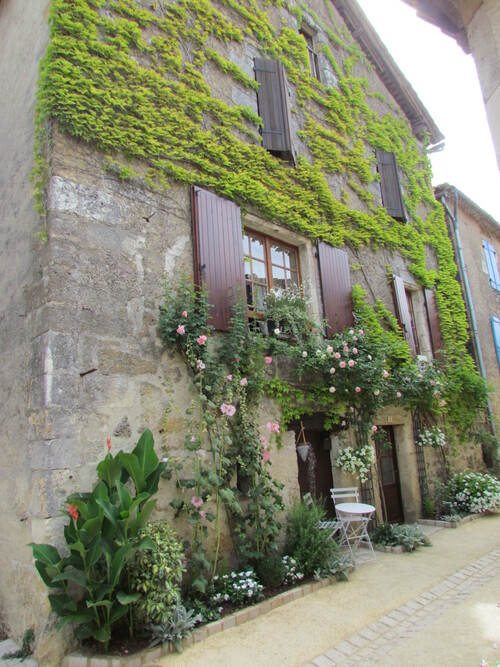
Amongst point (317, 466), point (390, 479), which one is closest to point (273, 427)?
point (317, 466)

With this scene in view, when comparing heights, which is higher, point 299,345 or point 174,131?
point 174,131

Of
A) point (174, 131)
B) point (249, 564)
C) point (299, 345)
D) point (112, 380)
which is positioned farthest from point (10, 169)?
point (249, 564)

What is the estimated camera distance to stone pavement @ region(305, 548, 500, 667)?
120 inches

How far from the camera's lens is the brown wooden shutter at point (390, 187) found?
27.9ft

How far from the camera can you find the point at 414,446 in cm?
725

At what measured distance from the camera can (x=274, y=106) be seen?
20.8 feet

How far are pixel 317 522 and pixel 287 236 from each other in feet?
11.6

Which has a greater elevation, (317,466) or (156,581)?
(317,466)

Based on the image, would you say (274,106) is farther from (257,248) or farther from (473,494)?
(473,494)

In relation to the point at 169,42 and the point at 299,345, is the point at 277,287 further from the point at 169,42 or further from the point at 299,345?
the point at 169,42

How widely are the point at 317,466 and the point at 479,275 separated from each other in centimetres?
707

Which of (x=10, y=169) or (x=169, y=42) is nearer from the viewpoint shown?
(x=10, y=169)

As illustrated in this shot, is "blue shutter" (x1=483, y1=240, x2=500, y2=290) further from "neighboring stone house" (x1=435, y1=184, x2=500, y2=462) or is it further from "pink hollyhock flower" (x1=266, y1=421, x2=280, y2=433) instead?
"pink hollyhock flower" (x1=266, y1=421, x2=280, y2=433)

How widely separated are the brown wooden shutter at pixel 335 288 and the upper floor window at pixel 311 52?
3.44 meters
